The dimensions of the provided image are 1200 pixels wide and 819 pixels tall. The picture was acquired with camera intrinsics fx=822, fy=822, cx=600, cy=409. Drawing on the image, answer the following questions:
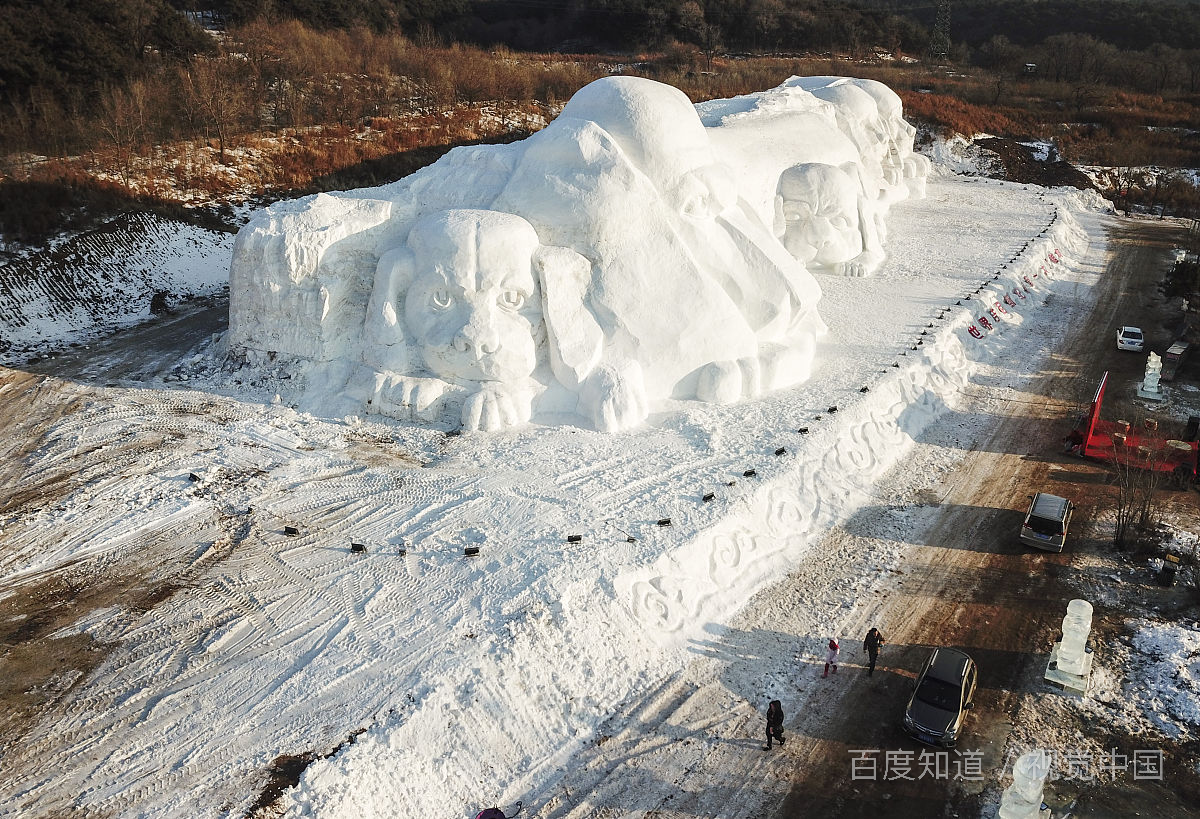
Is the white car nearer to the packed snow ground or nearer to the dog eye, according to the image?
the packed snow ground

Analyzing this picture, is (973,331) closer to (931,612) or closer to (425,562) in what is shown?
(931,612)

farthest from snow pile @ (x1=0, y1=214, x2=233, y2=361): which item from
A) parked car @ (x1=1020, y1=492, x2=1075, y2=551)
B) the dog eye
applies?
parked car @ (x1=1020, y1=492, x2=1075, y2=551)

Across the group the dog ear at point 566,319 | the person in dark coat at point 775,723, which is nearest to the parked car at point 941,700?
the person in dark coat at point 775,723

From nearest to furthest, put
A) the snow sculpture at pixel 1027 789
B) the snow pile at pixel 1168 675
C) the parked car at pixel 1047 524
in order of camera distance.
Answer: the snow sculpture at pixel 1027 789
the snow pile at pixel 1168 675
the parked car at pixel 1047 524

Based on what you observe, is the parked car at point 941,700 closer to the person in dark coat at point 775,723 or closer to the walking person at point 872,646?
the walking person at point 872,646

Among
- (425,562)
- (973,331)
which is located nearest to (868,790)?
(425,562)
